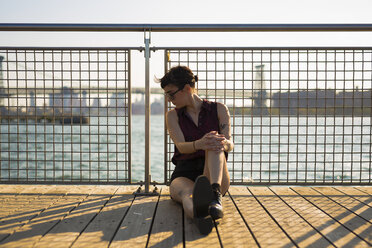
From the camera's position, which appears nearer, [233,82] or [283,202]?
[283,202]

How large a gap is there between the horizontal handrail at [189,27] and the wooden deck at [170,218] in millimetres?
1467

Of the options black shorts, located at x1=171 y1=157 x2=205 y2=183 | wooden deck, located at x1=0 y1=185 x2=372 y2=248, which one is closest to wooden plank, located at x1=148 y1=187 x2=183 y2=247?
wooden deck, located at x1=0 y1=185 x2=372 y2=248

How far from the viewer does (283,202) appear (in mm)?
2680

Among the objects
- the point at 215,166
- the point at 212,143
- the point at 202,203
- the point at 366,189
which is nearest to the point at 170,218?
the point at 202,203

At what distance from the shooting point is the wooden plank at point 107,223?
1.85m

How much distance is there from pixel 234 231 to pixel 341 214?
35.4 inches

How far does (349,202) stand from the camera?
8.80 feet

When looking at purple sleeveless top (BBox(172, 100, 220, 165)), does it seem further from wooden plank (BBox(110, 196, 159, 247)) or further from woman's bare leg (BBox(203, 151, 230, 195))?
wooden plank (BBox(110, 196, 159, 247))

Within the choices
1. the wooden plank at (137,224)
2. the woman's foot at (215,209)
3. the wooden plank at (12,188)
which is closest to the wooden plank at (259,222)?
the woman's foot at (215,209)

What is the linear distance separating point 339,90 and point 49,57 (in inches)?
108

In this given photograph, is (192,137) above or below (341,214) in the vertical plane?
above

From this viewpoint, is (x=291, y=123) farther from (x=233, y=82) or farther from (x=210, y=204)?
(x=210, y=204)

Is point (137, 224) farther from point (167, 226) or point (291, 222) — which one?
point (291, 222)

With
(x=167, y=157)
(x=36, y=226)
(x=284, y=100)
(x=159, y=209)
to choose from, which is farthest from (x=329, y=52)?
(x=36, y=226)
